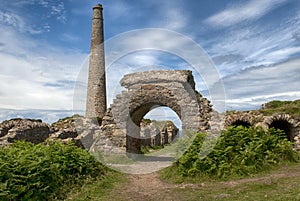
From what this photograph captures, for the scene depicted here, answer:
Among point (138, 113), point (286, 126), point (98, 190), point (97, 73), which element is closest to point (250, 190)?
point (98, 190)

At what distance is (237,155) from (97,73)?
20150 mm

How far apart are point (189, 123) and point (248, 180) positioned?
6.42 m

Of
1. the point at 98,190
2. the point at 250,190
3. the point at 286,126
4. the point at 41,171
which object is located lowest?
the point at 98,190

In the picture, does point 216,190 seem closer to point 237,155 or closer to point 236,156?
point 236,156

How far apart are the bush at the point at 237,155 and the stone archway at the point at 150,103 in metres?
3.48

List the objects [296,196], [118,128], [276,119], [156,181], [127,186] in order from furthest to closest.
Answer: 1. [276,119]
2. [118,128]
3. [156,181]
4. [127,186]
5. [296,196]

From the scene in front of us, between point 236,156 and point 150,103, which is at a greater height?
point 150,103

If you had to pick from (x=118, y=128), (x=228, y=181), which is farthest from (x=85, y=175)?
(x=118, y=128)

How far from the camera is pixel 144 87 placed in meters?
15.9

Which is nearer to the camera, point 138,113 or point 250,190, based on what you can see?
point 250,190

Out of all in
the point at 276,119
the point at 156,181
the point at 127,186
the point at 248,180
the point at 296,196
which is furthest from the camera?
the point at 276,119

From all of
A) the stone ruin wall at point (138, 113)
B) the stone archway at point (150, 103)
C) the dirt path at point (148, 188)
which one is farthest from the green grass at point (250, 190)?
the stone archway at point (150, 103)

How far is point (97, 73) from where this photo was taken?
28375mm

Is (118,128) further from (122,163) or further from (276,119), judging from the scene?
(276,119)
